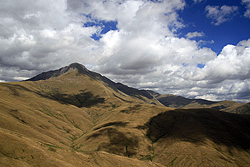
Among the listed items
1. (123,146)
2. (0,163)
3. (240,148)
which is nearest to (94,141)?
(123,146)

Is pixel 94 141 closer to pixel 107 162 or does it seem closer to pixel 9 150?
pixel 107 162

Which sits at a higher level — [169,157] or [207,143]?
[207,143]

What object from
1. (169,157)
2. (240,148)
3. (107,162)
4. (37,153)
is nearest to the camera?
(37,153)

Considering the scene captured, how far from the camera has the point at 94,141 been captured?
650 ft

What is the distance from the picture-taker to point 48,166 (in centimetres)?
6200

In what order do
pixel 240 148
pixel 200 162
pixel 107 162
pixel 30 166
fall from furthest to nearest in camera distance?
pixel 240 148 → pixel 200 162 → pixel 107 162 → pixel 30 166

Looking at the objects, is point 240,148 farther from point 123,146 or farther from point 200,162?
point 123,146

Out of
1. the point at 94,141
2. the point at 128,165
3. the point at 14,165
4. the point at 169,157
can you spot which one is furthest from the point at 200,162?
the point at 14,165

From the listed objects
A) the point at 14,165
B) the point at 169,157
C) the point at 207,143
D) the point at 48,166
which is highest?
the point at 14,165

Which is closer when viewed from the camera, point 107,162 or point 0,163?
point 0,163

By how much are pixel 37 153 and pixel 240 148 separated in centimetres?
21476

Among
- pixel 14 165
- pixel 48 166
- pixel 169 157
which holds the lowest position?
pixel 169 157

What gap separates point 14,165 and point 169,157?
150890 millimetres

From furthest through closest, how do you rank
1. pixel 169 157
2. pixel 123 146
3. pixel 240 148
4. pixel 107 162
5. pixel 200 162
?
pixel 123 146 → pixel 240 148 → pixel 169 157 → pixel 200 162 → pixel 107 162
